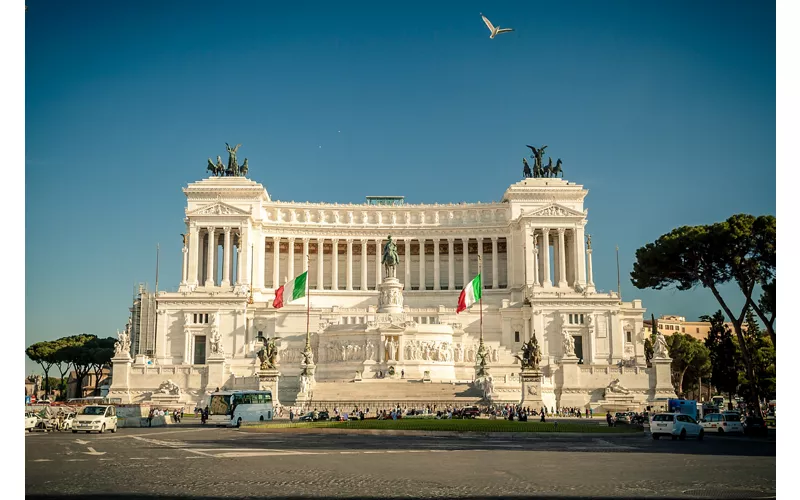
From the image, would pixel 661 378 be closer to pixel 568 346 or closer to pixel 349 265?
pixel 568 346

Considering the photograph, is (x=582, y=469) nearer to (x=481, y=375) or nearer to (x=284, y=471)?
(x=284, y=471)

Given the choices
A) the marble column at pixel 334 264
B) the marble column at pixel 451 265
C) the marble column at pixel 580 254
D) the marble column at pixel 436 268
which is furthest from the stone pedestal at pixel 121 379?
the marble column at pixel 580 254

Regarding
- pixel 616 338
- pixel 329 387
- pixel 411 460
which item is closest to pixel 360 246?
pixel 616 338

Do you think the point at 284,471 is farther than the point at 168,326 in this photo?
No

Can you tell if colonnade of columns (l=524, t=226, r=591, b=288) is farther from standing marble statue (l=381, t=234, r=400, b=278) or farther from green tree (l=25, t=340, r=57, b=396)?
green tree (l=25, t=340, r=57, b=396)

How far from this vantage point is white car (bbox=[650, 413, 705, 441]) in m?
35.9

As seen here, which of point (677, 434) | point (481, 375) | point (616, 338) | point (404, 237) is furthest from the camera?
point (404, 237)

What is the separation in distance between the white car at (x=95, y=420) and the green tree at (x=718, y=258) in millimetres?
32326

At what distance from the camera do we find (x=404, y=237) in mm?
97438

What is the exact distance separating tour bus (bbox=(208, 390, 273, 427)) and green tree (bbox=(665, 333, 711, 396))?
54156 millimetres

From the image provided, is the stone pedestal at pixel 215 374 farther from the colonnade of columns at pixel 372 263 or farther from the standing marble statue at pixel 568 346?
the colonnade of columns at pixel 372 263

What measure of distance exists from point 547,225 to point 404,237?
16732 mm

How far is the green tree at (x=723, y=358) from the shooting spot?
78.9 meters
